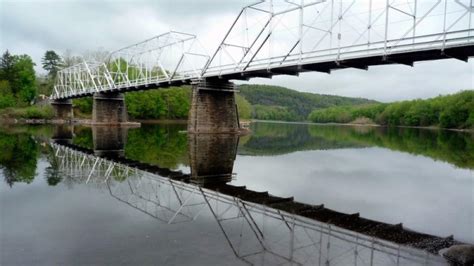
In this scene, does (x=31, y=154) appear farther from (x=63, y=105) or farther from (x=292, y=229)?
(x=63, y=105)

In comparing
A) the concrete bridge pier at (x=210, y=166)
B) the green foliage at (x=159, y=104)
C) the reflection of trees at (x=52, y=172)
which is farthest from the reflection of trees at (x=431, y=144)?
the green foliage at (x=159, y=104)

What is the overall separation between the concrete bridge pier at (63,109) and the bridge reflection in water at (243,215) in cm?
8716

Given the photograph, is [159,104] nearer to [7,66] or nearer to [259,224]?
[7,66]

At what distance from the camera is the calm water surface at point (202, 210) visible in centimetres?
991

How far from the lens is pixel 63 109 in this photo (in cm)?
10681

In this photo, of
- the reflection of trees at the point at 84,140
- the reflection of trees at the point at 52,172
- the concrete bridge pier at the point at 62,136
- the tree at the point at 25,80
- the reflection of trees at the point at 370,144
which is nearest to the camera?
the reflection of trees at the point at 52,172

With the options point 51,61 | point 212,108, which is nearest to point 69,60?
point 51,61

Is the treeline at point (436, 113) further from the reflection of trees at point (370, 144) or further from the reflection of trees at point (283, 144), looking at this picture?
the reflection of trees at point (283, 144)

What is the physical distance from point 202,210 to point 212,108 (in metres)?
39.7

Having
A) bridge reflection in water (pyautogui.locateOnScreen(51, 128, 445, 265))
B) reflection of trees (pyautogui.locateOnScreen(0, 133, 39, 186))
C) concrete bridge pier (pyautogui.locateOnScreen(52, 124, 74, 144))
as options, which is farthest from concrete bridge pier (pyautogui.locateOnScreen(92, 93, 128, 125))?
bridge reflection in water (pyautogui.locateOnScreen(51, 128, 445, 265))

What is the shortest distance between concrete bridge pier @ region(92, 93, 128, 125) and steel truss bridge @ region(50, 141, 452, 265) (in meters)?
62.4

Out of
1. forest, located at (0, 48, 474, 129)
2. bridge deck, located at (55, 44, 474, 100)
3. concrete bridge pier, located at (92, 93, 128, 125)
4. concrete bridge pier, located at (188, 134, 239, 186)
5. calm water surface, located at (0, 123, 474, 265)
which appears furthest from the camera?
forest, located at (0, 48, 474, 129)

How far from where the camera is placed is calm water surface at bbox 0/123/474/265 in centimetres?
991

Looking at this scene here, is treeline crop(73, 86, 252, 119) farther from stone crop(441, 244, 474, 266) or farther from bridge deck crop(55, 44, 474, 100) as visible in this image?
stone crop(441, 244, 474, 266)
